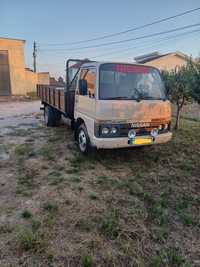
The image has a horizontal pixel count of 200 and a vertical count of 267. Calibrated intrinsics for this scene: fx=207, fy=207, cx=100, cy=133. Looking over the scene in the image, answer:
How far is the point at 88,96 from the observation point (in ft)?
14.6

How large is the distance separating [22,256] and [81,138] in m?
3.07

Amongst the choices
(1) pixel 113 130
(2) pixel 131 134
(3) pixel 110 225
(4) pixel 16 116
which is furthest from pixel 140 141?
(4) pixel 16 116

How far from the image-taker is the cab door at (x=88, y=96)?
167 inches

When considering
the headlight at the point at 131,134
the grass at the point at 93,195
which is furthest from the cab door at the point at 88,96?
the grass at the point at 93,195

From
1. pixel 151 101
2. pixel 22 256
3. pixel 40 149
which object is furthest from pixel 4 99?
pixel 22 256

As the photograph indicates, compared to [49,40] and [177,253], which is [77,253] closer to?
[177,253]

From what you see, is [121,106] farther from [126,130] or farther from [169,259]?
[169,259]

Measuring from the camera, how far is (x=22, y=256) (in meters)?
2.16

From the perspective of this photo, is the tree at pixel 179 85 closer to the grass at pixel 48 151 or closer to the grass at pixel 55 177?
the grass at pixel 48 151

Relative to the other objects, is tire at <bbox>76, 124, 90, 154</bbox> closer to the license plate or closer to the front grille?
the front grille

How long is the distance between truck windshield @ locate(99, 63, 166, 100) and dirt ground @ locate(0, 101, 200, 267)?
4.92 feet

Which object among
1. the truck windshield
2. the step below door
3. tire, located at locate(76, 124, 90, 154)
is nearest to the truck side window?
the truck windshield

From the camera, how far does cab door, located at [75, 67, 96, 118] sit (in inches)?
167

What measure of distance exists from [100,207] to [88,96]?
93.1 inches
